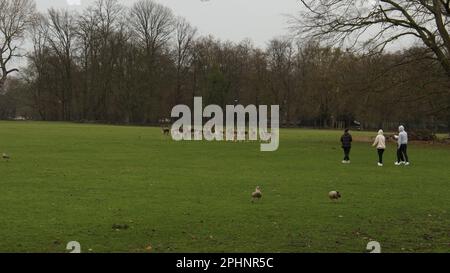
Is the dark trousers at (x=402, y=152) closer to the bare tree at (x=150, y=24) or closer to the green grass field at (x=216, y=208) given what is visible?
the green grass field at (x=216, y=208)

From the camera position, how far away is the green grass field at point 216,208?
10391 millimetres

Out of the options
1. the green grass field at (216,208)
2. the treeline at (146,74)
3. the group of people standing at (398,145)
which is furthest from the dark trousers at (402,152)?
the treeline at (146,74)

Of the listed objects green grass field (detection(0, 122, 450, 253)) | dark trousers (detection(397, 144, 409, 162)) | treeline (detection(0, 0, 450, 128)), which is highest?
treeline (detection(0, 0, 450, 128))

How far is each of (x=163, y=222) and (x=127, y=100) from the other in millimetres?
97626

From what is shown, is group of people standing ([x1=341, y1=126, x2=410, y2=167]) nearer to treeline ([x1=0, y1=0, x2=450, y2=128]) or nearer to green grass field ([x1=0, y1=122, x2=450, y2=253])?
green grass field ([x1=0, y1=122, x2=450, y2=253])

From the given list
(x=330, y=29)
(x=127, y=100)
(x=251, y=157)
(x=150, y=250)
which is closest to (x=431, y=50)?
(x=330, y=29)

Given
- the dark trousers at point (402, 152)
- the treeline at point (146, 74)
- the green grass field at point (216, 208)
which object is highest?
the treeline at point (146, 74)

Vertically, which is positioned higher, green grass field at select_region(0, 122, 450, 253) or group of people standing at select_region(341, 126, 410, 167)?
group of people standing at select_region(341, 126, 410, 167)

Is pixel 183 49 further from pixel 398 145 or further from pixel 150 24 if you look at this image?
pixel 398 145

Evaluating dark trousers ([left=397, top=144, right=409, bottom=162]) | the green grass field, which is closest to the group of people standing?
dark trousers ([left=397, top=144, right=409, bottom=162])

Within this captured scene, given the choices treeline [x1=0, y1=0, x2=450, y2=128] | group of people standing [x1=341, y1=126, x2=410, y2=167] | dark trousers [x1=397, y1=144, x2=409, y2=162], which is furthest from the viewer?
treeline [x1=0, y1=0, x2=450, y2=128]

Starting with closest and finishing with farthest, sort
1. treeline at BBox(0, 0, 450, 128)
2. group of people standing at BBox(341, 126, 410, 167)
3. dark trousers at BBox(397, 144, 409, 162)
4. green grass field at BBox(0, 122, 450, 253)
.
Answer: green grass field at BBox(0, 122, 450, 253), group of people standing at BBox(341, 126, 410, 167), dark trousers at BBox(397, 144, 409, 162), treeline at BBox(0, 0, 450, 128)

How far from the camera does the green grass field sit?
34.1ft
